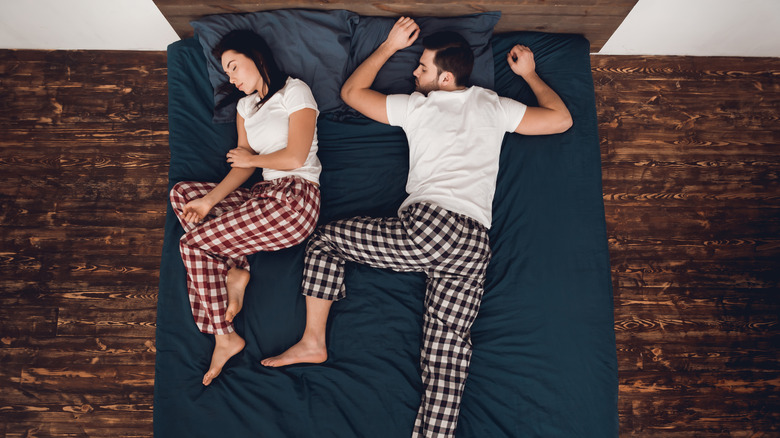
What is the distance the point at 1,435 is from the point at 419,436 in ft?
6.47

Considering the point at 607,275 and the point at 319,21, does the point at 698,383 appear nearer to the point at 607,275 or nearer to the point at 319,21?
the point at 607,275

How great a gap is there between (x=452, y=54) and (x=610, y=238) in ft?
4.16

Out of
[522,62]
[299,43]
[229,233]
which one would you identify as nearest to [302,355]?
[229,233]

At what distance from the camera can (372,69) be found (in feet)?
5.72

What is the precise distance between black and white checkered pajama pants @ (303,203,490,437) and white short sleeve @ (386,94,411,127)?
36 cm

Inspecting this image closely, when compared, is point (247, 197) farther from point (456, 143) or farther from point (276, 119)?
point (456, 143)

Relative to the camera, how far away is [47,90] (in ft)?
7.41

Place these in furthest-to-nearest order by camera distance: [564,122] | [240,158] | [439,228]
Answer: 1. [564,122]
2. [240,158]
3. [439,228]

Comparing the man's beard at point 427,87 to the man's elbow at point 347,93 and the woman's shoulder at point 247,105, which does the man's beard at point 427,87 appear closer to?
the man's elbow at point 347,93

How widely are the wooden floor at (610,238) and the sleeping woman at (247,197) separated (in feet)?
2.26

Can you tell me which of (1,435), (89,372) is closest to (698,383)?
(89,372)

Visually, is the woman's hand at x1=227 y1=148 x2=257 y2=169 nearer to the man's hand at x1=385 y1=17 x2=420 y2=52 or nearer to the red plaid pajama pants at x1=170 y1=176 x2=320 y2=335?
the red plaid pajama pants at x1=170 y1=176 x2=320 y2=335

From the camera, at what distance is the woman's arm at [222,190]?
1.58 meters

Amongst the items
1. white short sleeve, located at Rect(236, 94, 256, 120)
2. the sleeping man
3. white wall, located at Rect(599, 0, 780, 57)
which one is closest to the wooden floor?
white wall, located at Rect(599, 0, 780, 57)
